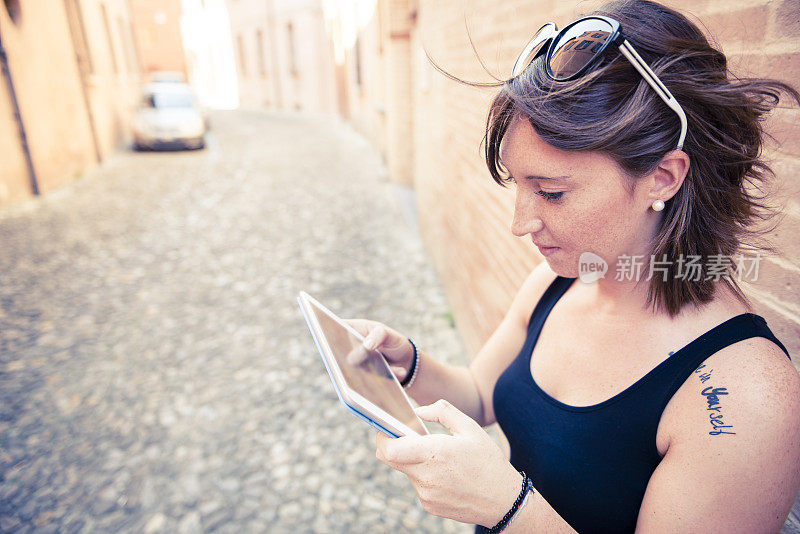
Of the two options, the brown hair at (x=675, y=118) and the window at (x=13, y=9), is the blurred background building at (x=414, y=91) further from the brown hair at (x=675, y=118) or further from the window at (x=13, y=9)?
the brown hair at (x=675, y=118)

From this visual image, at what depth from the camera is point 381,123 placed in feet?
39.0

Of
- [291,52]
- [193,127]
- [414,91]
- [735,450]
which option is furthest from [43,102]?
[291,52]

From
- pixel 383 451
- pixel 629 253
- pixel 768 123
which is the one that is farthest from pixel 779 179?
pixel 383 451

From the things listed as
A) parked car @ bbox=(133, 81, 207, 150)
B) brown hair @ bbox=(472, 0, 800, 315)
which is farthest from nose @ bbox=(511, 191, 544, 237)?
parked car @ bbox=(133, 81, 207, 150)

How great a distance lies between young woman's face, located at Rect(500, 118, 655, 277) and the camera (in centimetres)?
98

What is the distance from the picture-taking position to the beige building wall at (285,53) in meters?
22.2

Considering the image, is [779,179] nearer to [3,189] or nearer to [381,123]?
[3,189]

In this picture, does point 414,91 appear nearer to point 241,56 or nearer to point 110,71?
point 110,71

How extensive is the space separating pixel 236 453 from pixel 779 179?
10.3 feet

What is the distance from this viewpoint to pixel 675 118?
36.1 inches

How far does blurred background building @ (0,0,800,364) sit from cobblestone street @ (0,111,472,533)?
3.12 ft

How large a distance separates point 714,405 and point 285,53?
26.9m

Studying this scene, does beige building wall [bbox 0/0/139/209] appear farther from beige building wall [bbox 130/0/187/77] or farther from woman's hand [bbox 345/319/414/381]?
beige building wall [bbox 130/0/187/77]

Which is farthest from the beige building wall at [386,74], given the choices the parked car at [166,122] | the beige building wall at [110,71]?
the beige building wall at [110,71]
